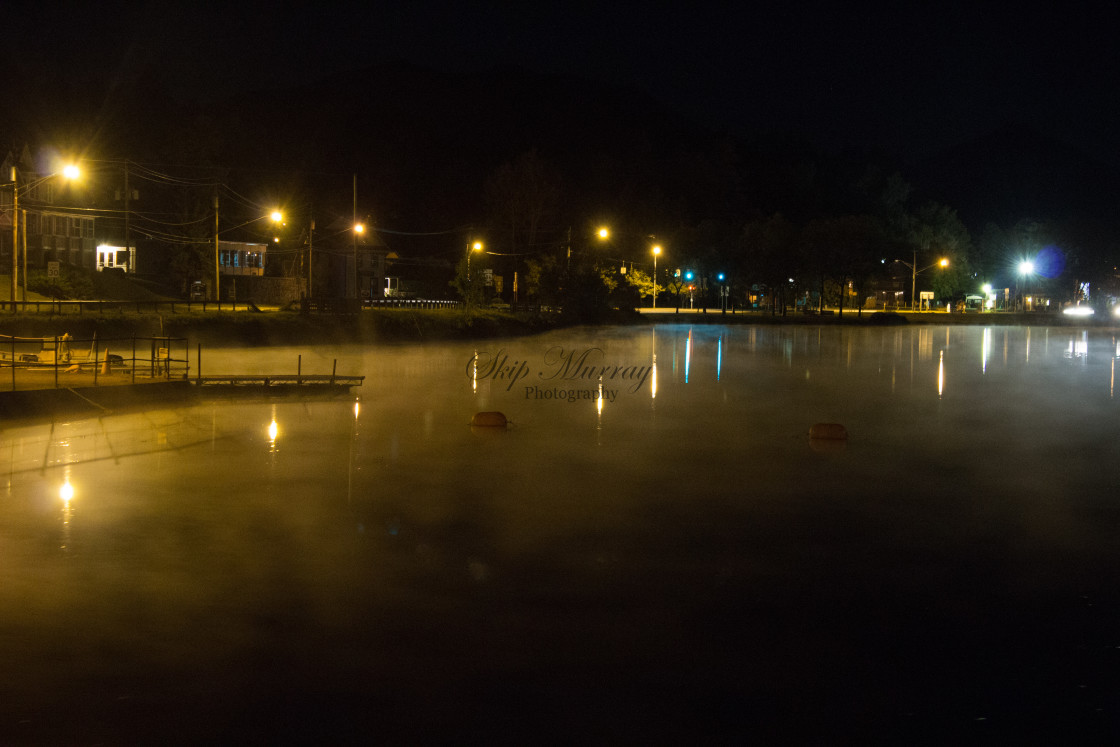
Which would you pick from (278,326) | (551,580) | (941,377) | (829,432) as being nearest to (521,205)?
(278,326)

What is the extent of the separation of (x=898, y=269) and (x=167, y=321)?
126920mm

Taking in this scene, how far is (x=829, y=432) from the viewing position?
23688 millimetres

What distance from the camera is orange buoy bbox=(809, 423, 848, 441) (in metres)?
23.6

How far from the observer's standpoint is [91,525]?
1422 centimetres

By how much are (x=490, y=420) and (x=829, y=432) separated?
26.3 feet

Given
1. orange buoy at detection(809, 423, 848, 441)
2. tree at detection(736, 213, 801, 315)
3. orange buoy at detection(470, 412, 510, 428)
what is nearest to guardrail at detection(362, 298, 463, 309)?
tree at detection(736, 213, 801, 315)

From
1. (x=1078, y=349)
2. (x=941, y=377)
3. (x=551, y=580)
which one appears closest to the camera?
(x=551, y=580)

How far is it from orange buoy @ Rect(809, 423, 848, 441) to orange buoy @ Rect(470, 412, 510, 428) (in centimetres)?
732

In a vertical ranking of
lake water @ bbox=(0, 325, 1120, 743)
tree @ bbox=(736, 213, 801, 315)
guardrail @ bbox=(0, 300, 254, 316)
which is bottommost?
lake water @ bbox=(0, 325, 1120, 743)

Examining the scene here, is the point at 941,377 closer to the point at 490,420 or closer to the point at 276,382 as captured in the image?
the point at 490,420

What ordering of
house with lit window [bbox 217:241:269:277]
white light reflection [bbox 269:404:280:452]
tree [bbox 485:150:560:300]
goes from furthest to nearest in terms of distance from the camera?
tree [bbox 485:150:560:300], house with lit window [bbox 217:241:269:277], white light reflection [bbox 269:404:280:452]

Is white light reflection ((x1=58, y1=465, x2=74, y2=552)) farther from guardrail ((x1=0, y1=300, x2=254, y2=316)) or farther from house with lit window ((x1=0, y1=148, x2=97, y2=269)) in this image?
house with lit window ((x1=0, y1=148, x2=97, y2=269))

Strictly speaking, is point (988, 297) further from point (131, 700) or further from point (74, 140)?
point (131, 700)

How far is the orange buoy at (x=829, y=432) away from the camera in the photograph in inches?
930
